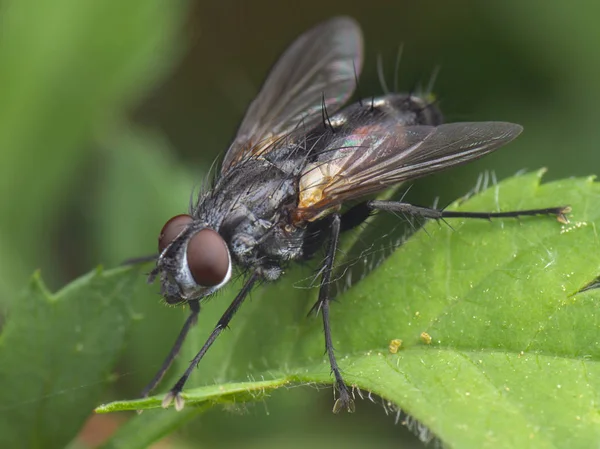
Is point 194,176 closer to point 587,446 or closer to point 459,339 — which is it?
point 459,339

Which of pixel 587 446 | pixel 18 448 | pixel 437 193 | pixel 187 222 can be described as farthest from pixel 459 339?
pixel 18 448

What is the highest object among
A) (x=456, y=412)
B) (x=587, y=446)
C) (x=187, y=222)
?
(x=187, y=222)

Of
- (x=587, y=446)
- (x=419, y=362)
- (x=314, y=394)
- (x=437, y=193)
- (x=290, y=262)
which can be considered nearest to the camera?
(x=587, y=446)

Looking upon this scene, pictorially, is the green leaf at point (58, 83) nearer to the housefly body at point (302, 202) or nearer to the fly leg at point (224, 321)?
the housefly body at point (302, 202)

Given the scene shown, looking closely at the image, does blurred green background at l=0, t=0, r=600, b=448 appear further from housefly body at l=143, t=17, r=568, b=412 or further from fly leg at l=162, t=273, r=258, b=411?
fly leg at l=162, t=273, r=258, b=411

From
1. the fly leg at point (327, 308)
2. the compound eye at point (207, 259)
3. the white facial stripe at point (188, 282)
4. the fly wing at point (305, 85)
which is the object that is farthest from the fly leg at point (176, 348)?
the fly wing at point (305, 85)

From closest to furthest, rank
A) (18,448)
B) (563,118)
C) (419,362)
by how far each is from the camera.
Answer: (419,362), (18,448), (563,118)

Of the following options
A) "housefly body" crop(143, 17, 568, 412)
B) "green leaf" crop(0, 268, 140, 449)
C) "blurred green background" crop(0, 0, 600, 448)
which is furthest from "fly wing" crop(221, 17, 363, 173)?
"green leaf" crop(0, 268, 140, 449)
